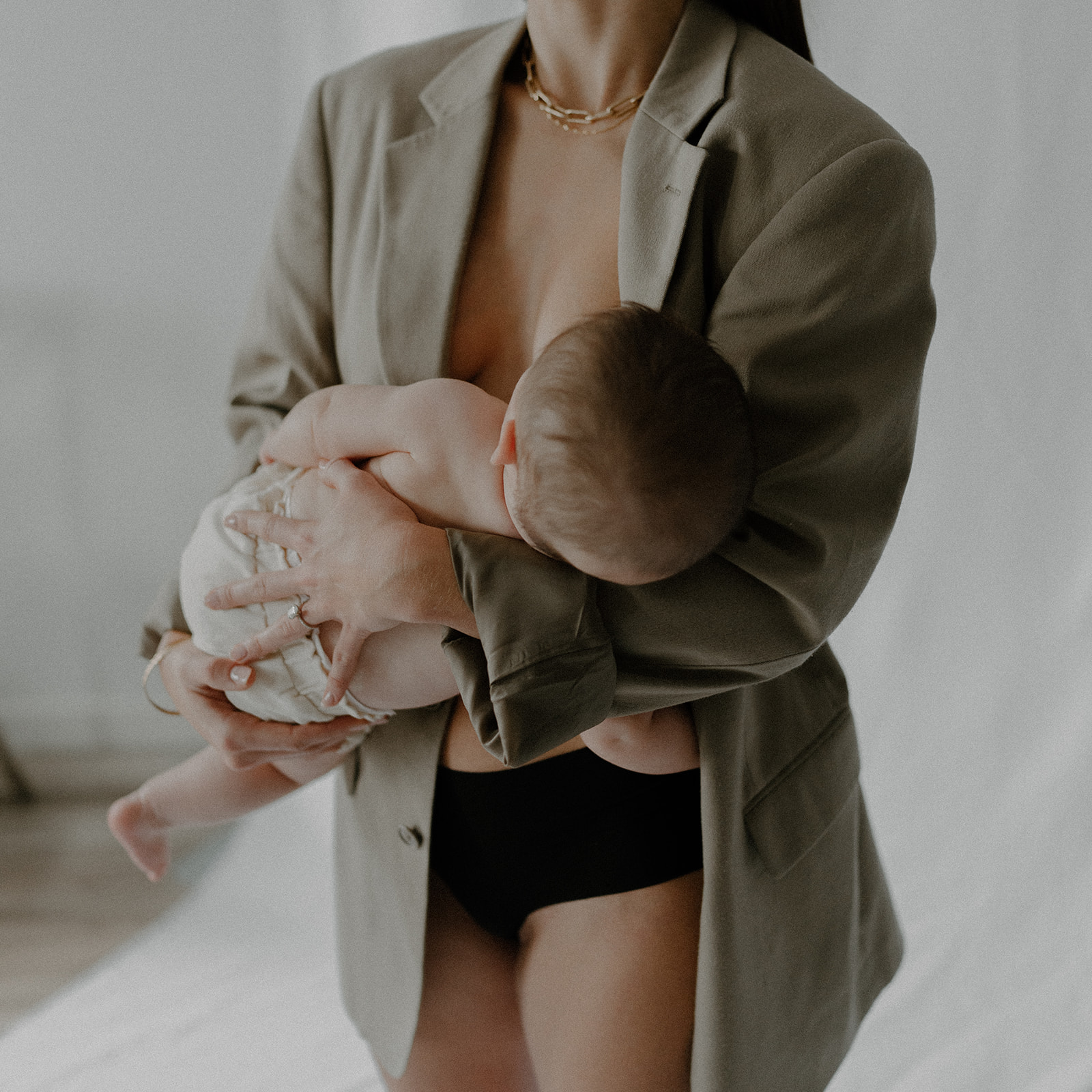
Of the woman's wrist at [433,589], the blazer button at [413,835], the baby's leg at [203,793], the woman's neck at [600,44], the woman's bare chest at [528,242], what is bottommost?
the baby's leg at [203,793]

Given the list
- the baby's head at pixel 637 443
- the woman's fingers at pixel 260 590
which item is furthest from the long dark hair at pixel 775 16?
the woman's fingers at pixel 260 590

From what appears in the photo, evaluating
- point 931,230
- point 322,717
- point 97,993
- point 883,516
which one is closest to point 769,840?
point 883,516

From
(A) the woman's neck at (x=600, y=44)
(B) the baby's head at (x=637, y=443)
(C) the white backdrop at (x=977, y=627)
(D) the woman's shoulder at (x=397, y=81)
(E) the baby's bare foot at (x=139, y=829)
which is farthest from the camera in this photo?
(C) the white backdrop at (x=977, y=627)

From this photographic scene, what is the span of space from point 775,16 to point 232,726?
39.2 inches

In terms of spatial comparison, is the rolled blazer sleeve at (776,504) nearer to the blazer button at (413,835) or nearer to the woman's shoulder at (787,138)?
the woman's shoulder at (787,138)

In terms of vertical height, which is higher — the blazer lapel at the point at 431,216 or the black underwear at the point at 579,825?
the blazer lapel at the point at 431,216

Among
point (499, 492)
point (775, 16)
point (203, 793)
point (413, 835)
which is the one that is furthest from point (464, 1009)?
point (775, 16)

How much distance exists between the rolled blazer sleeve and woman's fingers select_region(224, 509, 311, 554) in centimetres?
21

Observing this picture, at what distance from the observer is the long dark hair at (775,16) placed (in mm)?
1247

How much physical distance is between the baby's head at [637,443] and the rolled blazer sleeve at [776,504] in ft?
0.13

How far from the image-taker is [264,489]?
1.29 m

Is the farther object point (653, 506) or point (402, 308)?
point (402, 308)

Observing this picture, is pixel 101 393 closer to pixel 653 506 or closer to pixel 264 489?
pixel 264 489

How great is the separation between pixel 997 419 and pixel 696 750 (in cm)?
113
